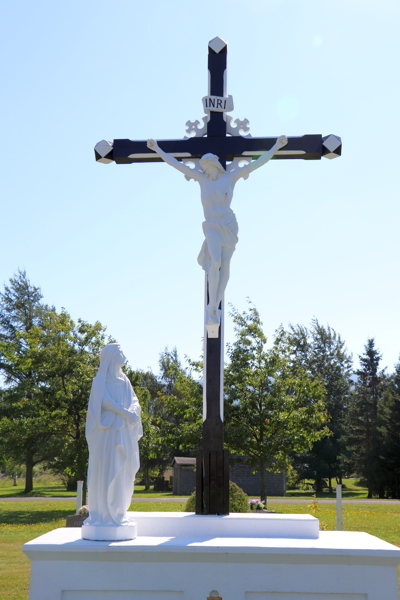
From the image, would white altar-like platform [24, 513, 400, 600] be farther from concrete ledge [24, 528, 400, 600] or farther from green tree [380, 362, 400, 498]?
green tree [380, 362, 400, 498]

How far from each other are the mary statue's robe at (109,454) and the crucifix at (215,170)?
104 cm

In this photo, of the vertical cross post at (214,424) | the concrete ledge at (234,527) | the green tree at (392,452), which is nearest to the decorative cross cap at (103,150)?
the vertical cross post at (214,424)

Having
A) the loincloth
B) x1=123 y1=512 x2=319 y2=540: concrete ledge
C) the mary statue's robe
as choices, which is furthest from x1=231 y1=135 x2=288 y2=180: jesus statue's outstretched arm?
x1=123 y1=512 x2=319 y2=540: concrete ledge

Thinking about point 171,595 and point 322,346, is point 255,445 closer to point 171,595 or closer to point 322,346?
point 171,595

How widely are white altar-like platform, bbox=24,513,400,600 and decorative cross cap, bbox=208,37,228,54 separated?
221 inches

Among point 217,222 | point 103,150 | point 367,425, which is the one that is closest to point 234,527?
point 217,222

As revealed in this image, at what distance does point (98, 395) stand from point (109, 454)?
0.56 metres

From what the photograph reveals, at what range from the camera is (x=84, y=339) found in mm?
23891

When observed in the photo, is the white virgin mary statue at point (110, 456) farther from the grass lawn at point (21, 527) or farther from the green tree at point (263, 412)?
the green tree at point (263, 412)

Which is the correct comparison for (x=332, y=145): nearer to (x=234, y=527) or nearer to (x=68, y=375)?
(x=234, y=527)

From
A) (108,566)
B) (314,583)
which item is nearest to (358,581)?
(314,583)

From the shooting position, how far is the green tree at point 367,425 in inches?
1438

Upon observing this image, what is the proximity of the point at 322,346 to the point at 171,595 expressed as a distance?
47456 millimetres

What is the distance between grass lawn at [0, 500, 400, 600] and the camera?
1083 cm
